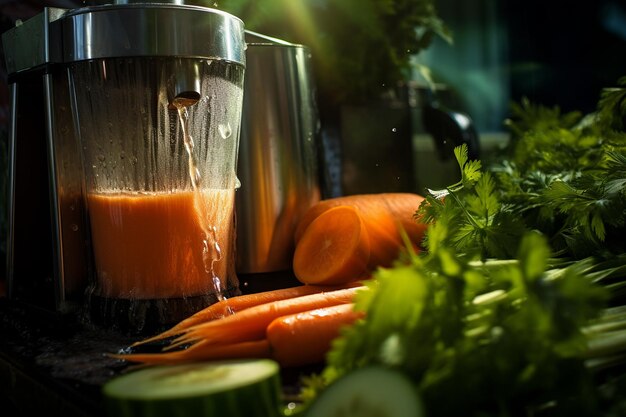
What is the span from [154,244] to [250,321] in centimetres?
19

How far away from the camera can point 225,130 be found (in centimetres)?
96

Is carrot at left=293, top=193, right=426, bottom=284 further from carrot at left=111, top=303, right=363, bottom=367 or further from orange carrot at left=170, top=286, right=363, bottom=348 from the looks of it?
carrot at left=111, top=303, right=363, bottom=367

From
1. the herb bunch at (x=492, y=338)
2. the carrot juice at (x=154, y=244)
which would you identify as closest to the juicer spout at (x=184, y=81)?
the carrot juice at (x=154, y=244)

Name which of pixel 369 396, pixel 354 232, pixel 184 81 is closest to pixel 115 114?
pixel 184 81

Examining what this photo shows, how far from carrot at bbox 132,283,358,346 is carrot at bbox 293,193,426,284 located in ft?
0.10

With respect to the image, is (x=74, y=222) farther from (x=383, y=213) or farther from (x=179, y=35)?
(x=383, y=213)

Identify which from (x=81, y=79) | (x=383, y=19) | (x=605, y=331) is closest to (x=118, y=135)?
(x=81, y=79)

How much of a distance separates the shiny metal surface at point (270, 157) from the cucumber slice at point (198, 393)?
530 millimetres

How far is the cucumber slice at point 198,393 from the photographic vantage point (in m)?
0.53

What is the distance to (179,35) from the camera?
84cm

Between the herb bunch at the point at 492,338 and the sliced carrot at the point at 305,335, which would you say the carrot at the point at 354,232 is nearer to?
the sliced carrot at the point at 305,335

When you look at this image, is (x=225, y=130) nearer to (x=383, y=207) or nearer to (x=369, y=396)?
(x=383, y=207)

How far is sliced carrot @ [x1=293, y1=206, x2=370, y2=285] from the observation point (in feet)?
3.36

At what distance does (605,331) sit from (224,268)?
0.53m
